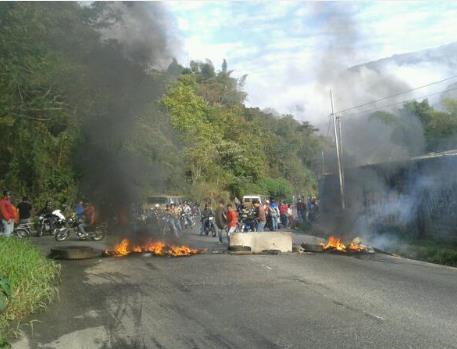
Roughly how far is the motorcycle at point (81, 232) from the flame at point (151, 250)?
4204mm

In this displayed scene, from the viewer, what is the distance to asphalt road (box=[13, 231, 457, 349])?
20.3ft

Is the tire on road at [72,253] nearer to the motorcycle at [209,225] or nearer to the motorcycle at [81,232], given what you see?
the motorcycle at [81,232]

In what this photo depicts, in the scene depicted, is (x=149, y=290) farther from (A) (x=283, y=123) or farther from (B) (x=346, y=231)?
(A) (x=283, y=123)

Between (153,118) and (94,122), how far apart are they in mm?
14500

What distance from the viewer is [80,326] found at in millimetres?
6965

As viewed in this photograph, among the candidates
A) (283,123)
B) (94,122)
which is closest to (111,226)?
(94,122)

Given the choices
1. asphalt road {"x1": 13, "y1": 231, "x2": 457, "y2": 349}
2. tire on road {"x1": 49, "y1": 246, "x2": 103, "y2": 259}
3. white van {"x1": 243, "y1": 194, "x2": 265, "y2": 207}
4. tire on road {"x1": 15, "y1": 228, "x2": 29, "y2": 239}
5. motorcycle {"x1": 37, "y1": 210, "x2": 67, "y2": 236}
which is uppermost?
white van {"x1": 243, "y1": 194, "x2": 265, "y2": 207}

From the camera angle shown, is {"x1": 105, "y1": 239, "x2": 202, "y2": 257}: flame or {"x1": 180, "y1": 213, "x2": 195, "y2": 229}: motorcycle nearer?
{"x1": 105, "y1": 239, "x2": 202, "y2": 257}: flame

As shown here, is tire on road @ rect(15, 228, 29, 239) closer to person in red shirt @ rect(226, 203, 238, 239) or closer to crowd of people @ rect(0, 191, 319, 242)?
crowd of people @ rect(0, 191, 319, 242)

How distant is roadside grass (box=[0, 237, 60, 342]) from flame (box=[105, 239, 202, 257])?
4.24 metres

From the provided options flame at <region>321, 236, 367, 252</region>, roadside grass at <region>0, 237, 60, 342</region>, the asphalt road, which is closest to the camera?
the asphalt road

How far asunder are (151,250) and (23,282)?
6606mm

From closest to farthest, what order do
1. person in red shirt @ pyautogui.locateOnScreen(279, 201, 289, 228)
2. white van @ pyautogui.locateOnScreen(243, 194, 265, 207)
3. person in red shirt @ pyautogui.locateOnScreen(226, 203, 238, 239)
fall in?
1. person in red shirt @ pyautogui.locateOnScreen(226, 203, 238, 239)
2. person in red shirt @ pyautogui.locateOnScreen(279, 201, 289, 228)
3. white van @ pyautogui.locateOnScreen(243, 194, 265, 207)

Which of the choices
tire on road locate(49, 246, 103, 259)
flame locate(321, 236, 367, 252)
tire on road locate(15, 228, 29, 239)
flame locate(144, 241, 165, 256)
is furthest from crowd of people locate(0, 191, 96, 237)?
flame locate(321, 236, 367, 252)
